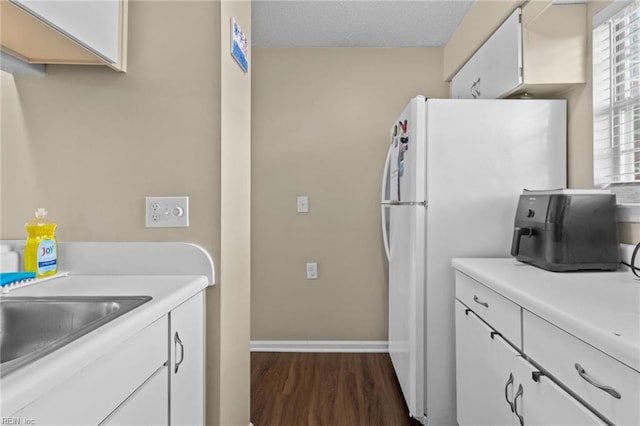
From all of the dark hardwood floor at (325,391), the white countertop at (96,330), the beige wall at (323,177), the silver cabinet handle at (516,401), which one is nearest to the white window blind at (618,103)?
the silver cabinet handle at (516,401)

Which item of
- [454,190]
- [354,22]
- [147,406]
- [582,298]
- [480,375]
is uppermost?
[354,22]

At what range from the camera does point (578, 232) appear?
146 centimetres

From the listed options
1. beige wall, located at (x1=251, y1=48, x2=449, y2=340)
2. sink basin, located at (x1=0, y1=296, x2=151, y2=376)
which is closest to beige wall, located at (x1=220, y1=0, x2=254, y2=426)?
sink basin, located at (x1=0, y1=296, x2=151, y2=376)

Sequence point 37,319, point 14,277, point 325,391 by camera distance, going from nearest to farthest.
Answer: point 37,319 < point 14,277 < point 325,391

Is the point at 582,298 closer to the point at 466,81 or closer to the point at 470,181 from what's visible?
the point at 470,181

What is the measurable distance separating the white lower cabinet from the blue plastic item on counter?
4.97ft

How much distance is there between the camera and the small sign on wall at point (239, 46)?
147 cm

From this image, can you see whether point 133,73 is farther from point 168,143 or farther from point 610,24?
→ point 610,24

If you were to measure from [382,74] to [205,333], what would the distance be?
97.4 inches

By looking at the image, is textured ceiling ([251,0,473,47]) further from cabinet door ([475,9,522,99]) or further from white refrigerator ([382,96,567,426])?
white refrigerator ([382,96,567,426])

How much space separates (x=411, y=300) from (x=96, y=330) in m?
1.51

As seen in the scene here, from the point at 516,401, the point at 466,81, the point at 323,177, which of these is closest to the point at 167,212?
the point at 516,401

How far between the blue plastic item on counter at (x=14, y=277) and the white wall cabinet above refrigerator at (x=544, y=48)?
2.17 m

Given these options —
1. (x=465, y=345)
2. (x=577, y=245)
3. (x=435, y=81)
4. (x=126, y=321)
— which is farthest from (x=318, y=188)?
(x=126, y=321)
